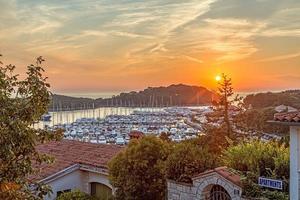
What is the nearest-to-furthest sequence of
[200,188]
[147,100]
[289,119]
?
1. [289,119]
2. [200,188]
3. [147,100]

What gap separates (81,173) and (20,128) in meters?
12.0

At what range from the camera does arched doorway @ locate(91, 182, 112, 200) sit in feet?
64.5

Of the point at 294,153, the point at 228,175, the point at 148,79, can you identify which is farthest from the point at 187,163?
the point at 148,79

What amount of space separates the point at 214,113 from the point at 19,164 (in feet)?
68.9

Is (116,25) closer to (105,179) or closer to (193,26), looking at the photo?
(193,26)

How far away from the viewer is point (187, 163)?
13.7m

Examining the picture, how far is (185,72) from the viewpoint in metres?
29.9

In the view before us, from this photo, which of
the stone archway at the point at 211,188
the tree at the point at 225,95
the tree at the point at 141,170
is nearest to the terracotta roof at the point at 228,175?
the stone archway at the point at 211,188

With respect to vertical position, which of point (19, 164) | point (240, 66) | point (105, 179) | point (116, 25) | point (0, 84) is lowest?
point (105, 179)

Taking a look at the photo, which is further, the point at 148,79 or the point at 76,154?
the point at 148,79

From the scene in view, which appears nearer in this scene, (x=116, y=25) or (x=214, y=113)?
(x=116, y=25)

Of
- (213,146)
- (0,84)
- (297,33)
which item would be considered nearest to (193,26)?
(297,33)

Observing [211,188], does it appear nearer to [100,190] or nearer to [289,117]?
[289,117]

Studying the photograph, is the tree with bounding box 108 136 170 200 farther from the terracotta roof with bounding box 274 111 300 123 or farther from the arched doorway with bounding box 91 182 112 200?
the terracotta roof with bounding box 274 111 300 123
